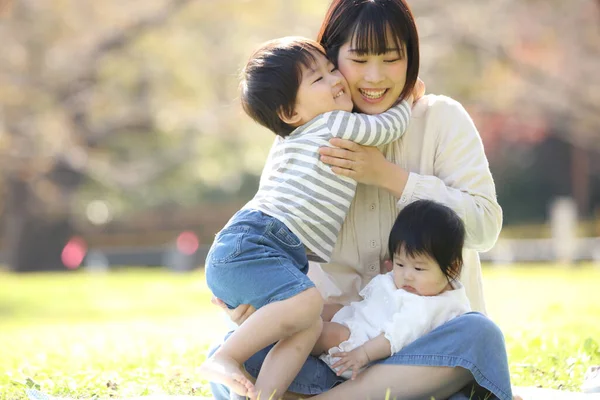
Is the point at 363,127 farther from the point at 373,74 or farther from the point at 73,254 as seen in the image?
the point at 73,254

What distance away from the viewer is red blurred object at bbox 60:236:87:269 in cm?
1909

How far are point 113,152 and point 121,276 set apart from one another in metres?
4.04

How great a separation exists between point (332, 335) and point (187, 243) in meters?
16.4

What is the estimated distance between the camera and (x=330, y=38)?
333 centimetres

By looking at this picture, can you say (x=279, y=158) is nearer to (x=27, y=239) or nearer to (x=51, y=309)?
(x=51, y=309)

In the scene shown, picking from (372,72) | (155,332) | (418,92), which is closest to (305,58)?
(372,72)

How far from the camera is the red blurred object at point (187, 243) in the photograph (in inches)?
711

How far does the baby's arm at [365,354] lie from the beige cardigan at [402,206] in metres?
0.42

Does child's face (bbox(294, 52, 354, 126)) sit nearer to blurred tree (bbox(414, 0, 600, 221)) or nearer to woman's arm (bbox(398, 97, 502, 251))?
woman's arm (bbox(398, 97, 502, 251))

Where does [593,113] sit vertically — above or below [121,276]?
above

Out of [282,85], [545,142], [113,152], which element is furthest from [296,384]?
[545,142]

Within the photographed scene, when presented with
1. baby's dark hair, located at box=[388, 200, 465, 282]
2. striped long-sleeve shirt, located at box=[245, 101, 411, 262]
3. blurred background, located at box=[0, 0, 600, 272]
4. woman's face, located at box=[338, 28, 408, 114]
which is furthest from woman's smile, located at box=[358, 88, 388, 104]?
blurred background, located at box=[0, 0, 600, 272]

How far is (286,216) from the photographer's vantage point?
2959mm

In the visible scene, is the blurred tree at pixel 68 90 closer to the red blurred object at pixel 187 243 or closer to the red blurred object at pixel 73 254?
the red blurred object at pixel 187 243
